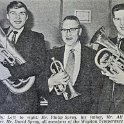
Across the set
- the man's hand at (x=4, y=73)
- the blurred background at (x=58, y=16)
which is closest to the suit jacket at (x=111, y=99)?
the blurred background at (x=58, y=16)

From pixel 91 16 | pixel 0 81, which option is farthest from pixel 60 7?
pixel 0 81

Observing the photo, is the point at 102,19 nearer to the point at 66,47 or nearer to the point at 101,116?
the point at 66,47

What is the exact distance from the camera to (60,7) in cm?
52

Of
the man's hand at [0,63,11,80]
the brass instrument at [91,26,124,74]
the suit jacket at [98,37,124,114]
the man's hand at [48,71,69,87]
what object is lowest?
the suit jacket at [98,37,124,114]

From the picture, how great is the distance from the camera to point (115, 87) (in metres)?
0.51

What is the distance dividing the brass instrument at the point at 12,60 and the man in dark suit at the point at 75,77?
50mm

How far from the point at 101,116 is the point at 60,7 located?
244mm

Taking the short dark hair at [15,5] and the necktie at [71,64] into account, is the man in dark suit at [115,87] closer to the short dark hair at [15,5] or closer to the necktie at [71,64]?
the necktie at [71,64]

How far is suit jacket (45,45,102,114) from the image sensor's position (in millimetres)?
512

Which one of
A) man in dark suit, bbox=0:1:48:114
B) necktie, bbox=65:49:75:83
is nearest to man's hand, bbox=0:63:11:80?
man in dark suit, bbox=0:1:48:114

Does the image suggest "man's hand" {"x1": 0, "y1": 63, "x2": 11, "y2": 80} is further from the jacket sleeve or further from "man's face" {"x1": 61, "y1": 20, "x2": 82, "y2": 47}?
"man's face" {"x1": 61, "y1": 20, "x2": 82, "y2": 47}

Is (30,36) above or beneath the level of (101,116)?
above

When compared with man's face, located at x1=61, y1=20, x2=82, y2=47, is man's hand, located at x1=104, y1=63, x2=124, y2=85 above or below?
below

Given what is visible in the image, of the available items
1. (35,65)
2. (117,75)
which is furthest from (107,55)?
(35,65)
